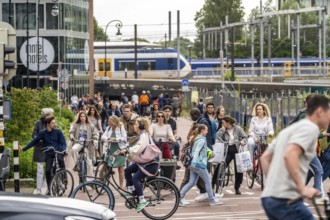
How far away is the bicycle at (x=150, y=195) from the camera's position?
54.5ft

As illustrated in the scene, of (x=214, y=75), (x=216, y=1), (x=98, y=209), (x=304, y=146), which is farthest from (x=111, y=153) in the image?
(x=216, y=1)

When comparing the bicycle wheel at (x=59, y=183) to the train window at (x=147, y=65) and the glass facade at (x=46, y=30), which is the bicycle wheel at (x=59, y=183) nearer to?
the glass facade at (x=46, y=30)

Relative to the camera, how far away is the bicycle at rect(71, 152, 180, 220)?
1662 centimetres

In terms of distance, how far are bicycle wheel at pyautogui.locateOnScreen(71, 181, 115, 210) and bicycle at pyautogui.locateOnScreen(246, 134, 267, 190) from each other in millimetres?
5190

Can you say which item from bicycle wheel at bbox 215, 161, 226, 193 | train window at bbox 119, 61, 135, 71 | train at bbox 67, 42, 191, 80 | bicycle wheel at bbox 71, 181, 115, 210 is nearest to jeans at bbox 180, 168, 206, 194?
bicycle wheel at bbox 215, 161, 226, 193

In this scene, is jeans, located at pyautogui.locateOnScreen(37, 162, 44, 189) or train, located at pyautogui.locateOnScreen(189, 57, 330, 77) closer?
jeans, located at pyautogui.locateOnScreen(37, 162, 44, 189)

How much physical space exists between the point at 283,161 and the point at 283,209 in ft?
1.17

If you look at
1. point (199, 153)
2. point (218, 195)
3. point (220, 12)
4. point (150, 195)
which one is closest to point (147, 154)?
point (150, 195)

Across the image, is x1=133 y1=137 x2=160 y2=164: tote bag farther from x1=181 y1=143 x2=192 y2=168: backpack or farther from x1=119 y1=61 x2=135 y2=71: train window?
x1=119 y1=61 x2=135 y2=71: train window

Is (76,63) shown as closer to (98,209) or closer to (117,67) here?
(117,67)

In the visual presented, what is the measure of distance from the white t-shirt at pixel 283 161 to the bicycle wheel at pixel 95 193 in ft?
26.4

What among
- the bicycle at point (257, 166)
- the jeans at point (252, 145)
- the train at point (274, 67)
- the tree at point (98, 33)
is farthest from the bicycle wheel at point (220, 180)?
the tree at point (98, 33)

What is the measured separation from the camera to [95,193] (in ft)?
54.9

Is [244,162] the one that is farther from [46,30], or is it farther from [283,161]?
[46,30]
